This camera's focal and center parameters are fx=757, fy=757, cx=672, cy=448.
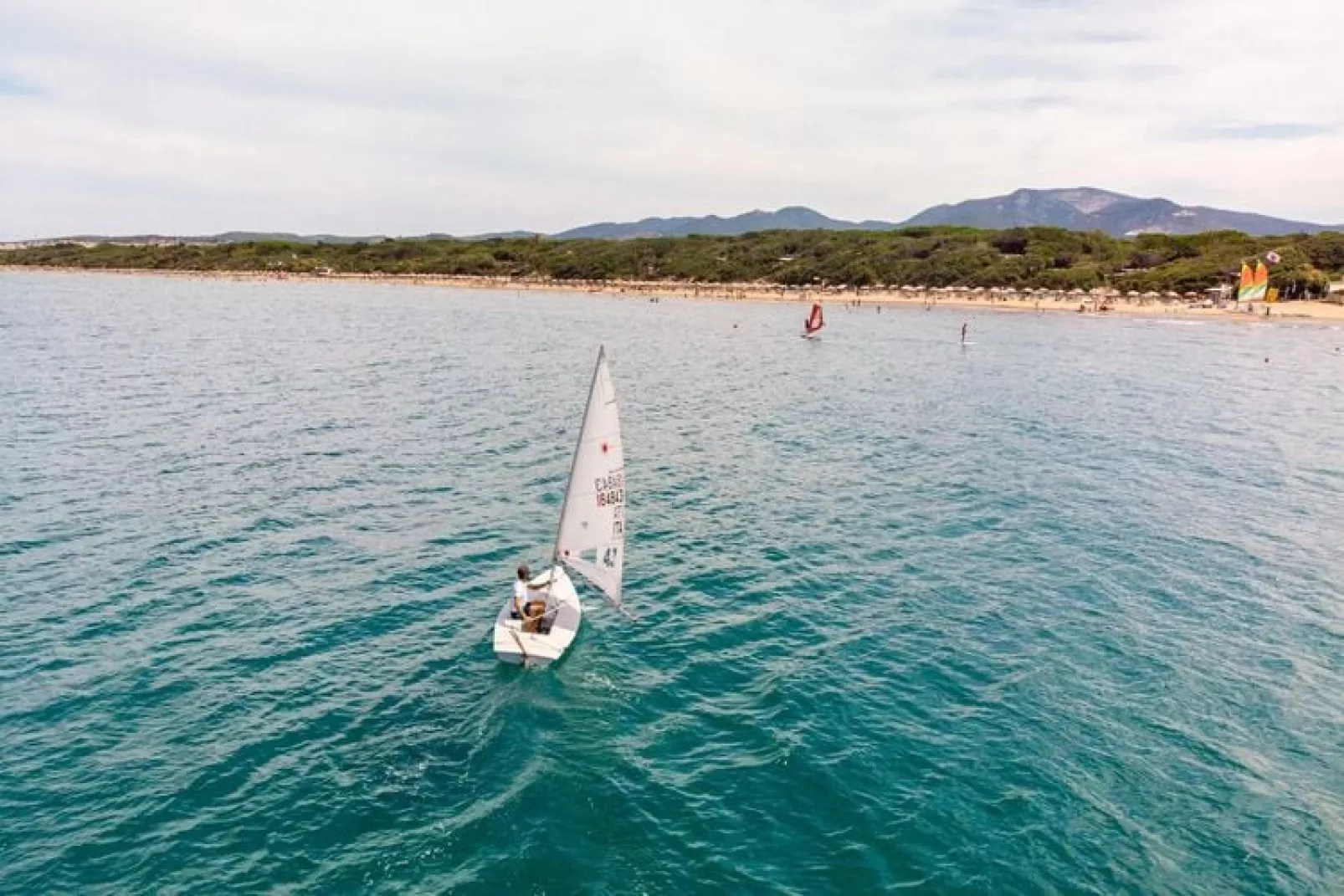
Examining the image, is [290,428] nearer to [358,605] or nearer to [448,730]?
[358,605]

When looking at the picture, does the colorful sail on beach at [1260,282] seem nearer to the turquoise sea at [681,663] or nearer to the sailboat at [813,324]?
the sailboat at [813,324]

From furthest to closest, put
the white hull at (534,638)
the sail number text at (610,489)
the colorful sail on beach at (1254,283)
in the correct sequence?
the colorful sail on beach at (1254,283) < the sail number text at (610,489) < the white hull at (534,638)

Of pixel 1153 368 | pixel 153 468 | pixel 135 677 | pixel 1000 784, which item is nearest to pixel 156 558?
pixel 135 677

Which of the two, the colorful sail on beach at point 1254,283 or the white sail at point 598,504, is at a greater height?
the colorful sail on beach at point 1254,283

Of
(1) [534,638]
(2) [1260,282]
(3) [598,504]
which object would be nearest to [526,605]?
(1) [534,638]

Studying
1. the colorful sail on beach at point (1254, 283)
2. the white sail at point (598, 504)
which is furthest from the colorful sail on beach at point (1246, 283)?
the white sail at point (598, 504)

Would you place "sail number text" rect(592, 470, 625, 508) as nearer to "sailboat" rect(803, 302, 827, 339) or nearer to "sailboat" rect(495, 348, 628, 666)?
"sailboat" rect(495, 348, 628, 666)

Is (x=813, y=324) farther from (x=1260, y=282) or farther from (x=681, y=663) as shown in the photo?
(x=681, y=663)

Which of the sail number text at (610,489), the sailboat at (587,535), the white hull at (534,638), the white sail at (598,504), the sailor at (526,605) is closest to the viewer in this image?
the white sail at (598,504)
